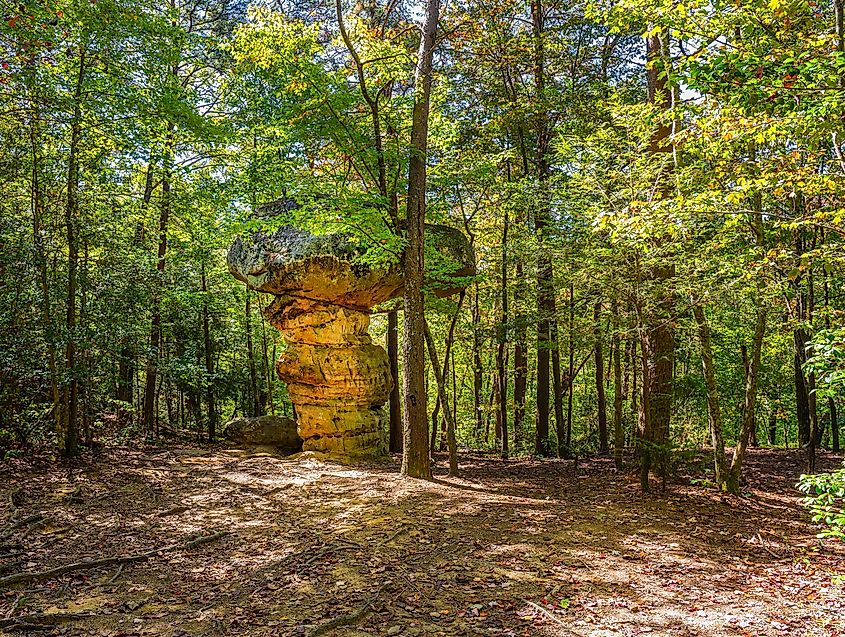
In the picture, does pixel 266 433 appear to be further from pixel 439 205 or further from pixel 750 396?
pixel 750 396

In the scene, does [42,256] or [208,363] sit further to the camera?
[208,363]

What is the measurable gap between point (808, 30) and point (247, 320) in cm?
1529

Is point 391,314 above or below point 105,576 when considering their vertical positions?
above

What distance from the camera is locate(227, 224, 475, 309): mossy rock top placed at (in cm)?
1213

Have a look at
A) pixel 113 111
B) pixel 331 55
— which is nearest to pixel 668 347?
pixel 331 55

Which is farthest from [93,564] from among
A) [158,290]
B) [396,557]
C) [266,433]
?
[266,433]

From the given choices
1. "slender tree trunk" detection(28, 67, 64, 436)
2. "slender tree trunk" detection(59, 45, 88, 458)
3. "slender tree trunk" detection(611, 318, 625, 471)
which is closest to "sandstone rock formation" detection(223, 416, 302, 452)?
"slender tree trunk" detection(59, 45, 88, 458)

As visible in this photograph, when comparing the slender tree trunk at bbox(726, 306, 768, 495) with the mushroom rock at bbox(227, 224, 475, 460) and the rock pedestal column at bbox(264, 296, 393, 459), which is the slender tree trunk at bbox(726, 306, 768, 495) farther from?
the rock pedestal column at bbox(264, 296, 393, 459)

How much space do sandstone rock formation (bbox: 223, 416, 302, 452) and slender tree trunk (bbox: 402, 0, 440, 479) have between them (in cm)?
652

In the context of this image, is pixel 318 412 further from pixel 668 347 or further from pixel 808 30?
pixel 808 30

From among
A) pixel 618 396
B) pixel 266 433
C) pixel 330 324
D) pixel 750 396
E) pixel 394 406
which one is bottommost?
pixel 266 433

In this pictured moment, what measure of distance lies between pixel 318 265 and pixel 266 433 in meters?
5.52

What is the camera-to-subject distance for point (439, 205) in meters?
11.0

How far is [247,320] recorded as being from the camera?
16719 mm
